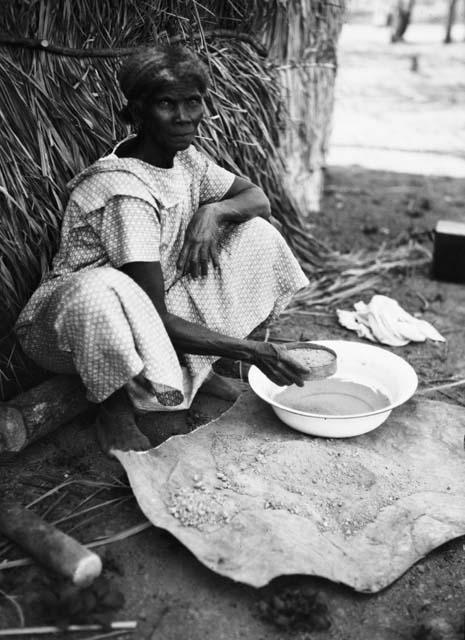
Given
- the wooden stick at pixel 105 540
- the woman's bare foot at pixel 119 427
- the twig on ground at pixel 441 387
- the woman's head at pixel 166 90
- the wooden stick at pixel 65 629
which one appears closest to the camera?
the wooden stick at pixel 65 629

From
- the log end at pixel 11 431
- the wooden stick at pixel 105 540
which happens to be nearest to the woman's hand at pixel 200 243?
the log end at pixel 11 431

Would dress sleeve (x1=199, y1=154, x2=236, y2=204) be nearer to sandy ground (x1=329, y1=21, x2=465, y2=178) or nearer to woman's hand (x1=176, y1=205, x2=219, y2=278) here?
woman's hand (x1=176, y1=205, x2=219, y2=278)

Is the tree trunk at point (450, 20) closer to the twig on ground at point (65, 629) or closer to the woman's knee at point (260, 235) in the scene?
the woman's knee at point (260, 235)

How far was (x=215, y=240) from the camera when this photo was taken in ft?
7.77

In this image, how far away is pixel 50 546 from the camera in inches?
65.5

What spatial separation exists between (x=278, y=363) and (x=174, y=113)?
81cm

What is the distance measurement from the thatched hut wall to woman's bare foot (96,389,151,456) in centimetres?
37

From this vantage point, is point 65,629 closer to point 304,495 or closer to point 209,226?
point 304,495

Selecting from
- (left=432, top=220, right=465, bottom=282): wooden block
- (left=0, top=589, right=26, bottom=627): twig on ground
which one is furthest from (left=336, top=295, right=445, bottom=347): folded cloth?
(left=0, top=589, right=26, bottom=627): twig on ground

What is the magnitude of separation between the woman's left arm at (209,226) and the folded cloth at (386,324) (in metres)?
0.92

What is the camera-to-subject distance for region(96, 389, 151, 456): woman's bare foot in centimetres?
214

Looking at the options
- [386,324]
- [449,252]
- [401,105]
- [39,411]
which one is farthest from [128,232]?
[401,105]

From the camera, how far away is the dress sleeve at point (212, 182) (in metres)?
2.45

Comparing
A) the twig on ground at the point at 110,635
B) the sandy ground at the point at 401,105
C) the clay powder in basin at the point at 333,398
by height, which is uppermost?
the clay powder in basin at the point at 333,398
